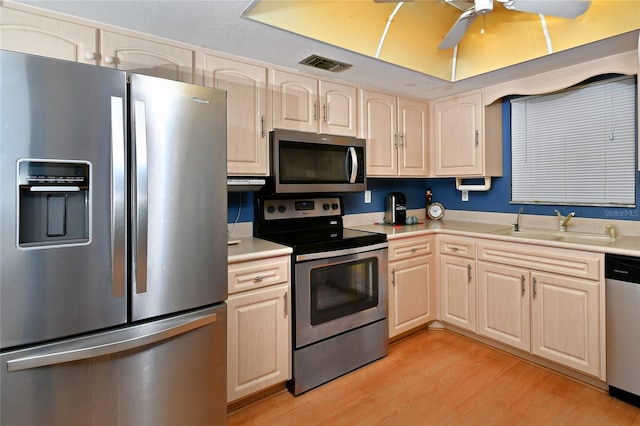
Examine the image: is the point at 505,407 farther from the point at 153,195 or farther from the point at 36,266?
the point at 36,266

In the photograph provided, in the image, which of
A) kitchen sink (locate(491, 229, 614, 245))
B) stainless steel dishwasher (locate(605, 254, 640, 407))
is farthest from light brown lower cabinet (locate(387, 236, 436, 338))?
stainless steel dishwasher (locate(605, 254, 640, 407))

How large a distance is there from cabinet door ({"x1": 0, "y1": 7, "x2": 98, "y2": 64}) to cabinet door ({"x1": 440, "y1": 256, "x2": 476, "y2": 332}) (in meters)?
2.80

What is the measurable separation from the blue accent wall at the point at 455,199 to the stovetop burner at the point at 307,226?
14cm

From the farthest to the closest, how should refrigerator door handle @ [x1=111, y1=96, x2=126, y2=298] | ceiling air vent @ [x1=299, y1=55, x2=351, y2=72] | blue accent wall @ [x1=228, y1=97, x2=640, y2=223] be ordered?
blue accent wall @ [x1=228, y1=97, x2=640, y2=223] < ceiling air vent @ [x1=299, y1=55, x2=351, y2=72] < refrigerator door handle @ [x1=111, y1=96, x2=126, y2=298]

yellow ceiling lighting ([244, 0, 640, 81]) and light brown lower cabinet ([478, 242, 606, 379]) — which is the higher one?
yellow ceiling lighting ([244, 0, 640, 81])

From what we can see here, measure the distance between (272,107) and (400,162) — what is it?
1363mm

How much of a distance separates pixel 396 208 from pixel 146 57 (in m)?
2.29

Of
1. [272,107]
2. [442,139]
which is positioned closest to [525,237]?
[442,139]

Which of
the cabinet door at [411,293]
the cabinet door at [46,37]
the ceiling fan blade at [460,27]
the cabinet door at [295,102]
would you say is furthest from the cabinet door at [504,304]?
the cabinet door at [46,37]

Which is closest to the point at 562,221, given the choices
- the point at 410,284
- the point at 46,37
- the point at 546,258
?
the point at 546,258

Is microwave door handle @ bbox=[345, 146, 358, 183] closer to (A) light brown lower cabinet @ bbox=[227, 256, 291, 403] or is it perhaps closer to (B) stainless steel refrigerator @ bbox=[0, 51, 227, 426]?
(A) light brown lower cabinet @ bbox=[227, 256, 291, 403]

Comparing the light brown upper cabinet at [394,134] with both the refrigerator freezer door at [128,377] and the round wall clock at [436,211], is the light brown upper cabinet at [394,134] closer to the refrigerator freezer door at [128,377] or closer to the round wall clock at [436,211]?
the round wall clock at [436,211]

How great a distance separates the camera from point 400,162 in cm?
314

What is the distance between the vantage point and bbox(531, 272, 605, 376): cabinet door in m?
2.08
